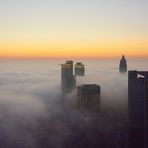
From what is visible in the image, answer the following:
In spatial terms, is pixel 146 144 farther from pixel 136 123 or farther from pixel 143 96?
pixel 143 96

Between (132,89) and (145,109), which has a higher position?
(132,89)

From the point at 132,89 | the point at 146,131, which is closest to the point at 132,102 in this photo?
the point at 132,89

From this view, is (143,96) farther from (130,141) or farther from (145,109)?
(130,141)

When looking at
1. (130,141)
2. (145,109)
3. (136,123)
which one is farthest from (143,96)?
(130,141)

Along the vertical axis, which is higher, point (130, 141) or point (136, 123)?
point (136, 123)

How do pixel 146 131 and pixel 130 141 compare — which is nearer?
pixel 146 131

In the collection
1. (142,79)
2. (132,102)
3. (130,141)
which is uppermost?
(142,79)
